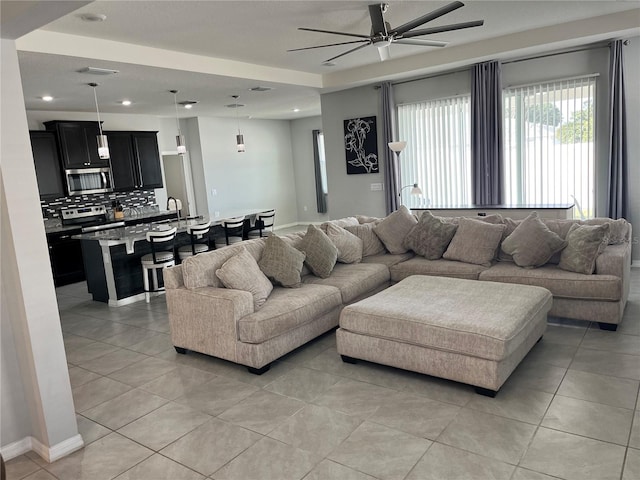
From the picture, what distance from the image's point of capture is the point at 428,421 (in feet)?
9.23

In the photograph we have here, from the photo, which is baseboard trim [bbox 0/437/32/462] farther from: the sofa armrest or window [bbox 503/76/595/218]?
window [bbox 503/76/595/218]

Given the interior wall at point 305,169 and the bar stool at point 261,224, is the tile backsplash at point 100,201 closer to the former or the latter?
the bar stool at point 261,224

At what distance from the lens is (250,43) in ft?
17.3

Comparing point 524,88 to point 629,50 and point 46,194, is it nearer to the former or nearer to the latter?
point 629,50

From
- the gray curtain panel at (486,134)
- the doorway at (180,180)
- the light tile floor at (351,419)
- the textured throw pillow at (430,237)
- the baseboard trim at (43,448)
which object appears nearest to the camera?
the light tile floor at (351,419)

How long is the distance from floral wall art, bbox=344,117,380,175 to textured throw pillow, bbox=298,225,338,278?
3.35 meters

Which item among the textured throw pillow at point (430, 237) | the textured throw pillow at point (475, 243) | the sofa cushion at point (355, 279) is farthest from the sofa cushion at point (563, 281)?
the sofa cushion at point (355, 279)

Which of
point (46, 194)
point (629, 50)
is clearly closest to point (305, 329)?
point (629, 50)

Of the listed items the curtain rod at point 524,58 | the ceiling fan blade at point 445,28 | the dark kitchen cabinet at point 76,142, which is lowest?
the dark kitchen cabinet at point 76,142

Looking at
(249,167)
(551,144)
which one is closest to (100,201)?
(249,167)

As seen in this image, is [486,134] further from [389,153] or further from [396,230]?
[396,230]

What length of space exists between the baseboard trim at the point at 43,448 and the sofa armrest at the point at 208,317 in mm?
1185

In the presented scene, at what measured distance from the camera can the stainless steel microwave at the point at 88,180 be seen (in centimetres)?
792

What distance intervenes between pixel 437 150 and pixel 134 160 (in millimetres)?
5521
